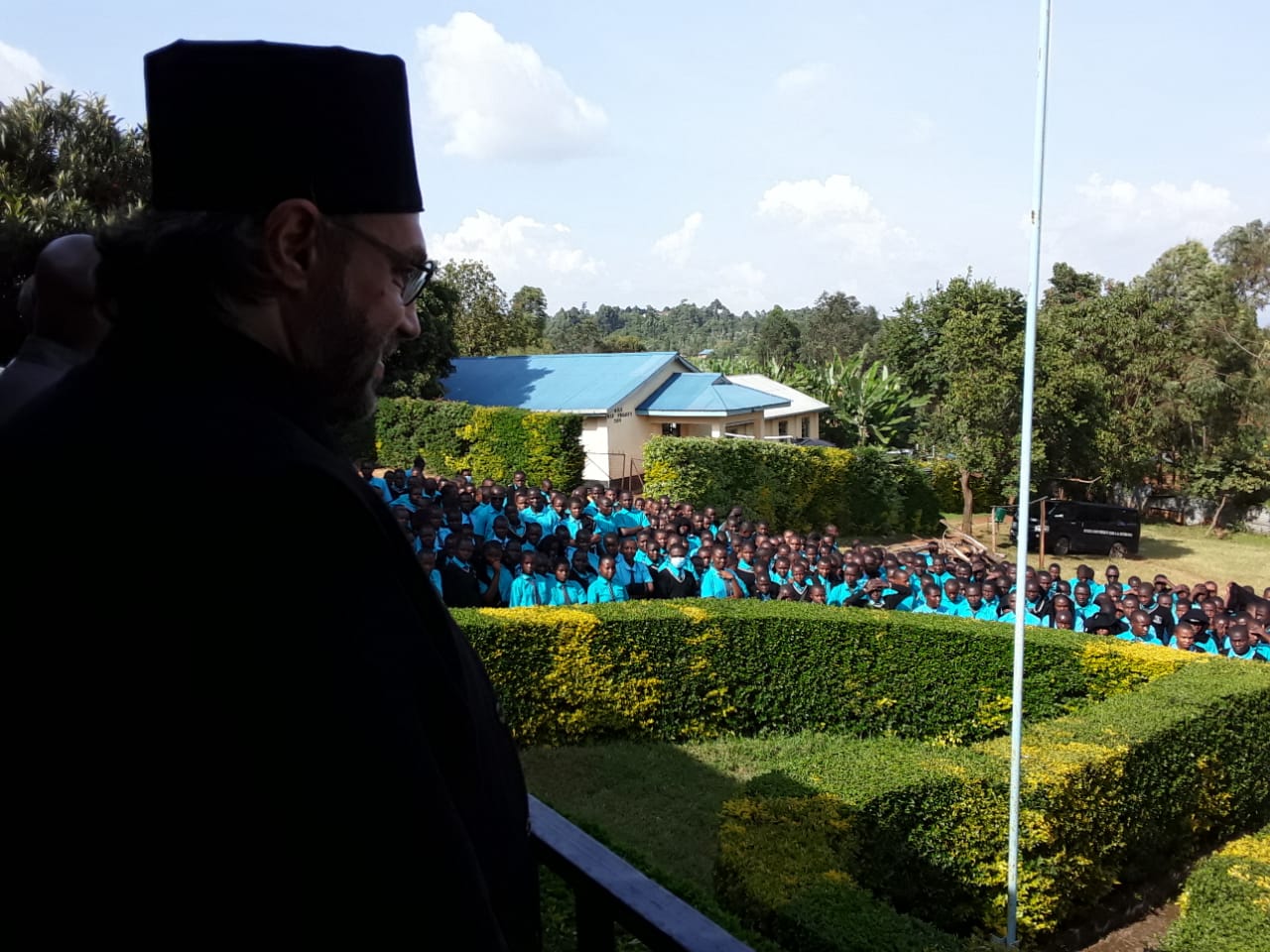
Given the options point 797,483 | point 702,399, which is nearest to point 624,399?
point 702,399

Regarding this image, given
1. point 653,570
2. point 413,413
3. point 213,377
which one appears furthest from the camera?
point 413,413

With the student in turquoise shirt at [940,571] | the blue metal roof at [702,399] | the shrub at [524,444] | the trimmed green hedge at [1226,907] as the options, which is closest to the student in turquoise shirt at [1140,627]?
the student in turquoise shirt at [940,571]

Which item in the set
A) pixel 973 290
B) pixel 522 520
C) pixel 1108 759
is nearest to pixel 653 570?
pixel 522 520

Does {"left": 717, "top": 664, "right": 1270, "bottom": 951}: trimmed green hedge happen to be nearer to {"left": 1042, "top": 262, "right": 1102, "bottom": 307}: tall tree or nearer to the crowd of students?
the crowd of students

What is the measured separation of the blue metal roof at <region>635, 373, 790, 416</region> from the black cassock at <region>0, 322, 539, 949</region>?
86.3ft

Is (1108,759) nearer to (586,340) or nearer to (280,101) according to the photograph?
(280,101)

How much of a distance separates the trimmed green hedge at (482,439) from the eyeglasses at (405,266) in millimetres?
21149

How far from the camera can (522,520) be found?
41.8ft

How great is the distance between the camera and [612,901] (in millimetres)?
1469

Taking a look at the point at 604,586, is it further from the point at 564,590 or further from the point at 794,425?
the point at 794,425

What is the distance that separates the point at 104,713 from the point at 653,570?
33.8 ft

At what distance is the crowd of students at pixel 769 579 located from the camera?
383 inches

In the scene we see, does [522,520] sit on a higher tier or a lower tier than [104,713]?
lower

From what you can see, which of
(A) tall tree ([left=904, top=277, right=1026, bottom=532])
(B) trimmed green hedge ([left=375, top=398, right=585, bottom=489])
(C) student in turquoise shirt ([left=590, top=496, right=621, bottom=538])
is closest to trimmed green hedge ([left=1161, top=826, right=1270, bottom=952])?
(C) student in turquoise shirt ([left=590, top=496, right=621, bottom=538])
